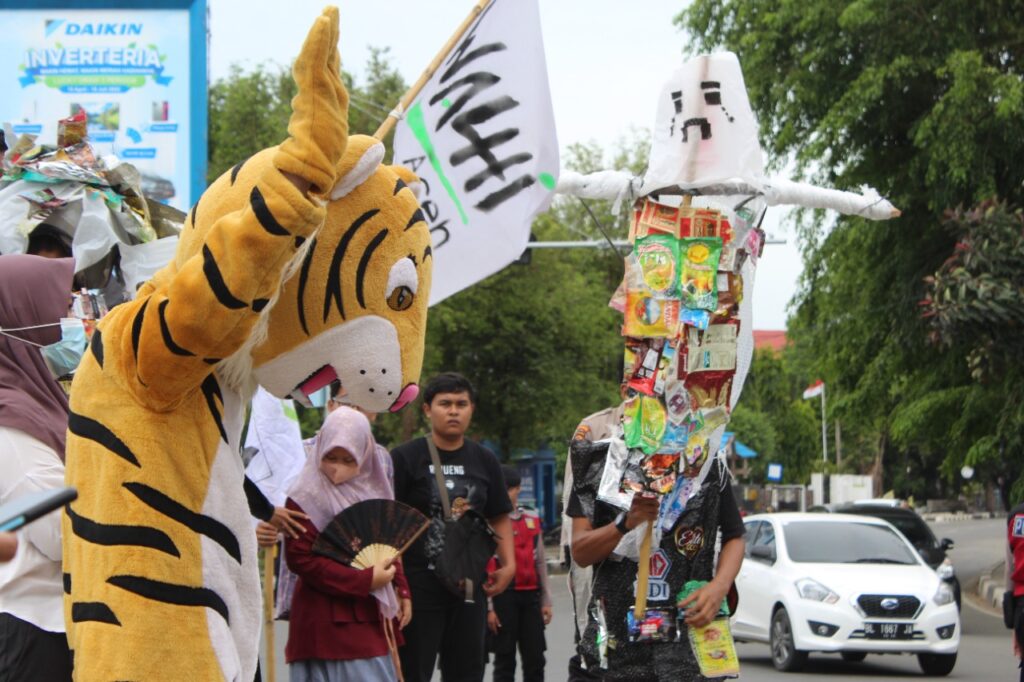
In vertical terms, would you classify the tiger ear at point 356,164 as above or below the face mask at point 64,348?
above

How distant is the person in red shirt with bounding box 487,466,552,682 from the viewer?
9773mm

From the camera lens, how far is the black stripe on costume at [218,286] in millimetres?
3105

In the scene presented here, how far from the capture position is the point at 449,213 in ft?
22.0

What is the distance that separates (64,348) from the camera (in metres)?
4.03

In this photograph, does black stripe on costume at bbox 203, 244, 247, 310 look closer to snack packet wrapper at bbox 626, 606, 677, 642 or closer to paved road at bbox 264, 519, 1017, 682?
snack packet wrapper at bbox 626, 606, 677, 642

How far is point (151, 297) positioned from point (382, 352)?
56cm

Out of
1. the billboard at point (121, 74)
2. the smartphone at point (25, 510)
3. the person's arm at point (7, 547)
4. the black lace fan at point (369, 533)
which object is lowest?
the black lace fan at point (369, 533)

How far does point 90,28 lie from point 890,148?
1113 cm

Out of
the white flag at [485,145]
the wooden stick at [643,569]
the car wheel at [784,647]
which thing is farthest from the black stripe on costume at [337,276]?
the car wheel at [784,647]

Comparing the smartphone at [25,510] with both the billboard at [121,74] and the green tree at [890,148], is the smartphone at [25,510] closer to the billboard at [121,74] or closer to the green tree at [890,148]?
the billboard at [121,74]

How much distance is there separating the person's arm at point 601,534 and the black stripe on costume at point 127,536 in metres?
2.39

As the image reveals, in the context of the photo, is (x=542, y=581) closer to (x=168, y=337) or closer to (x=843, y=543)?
(x=843, y=543)

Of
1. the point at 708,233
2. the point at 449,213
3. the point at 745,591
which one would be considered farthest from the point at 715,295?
the point at 745,591

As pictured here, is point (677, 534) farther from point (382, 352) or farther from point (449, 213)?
point (382, 352)
